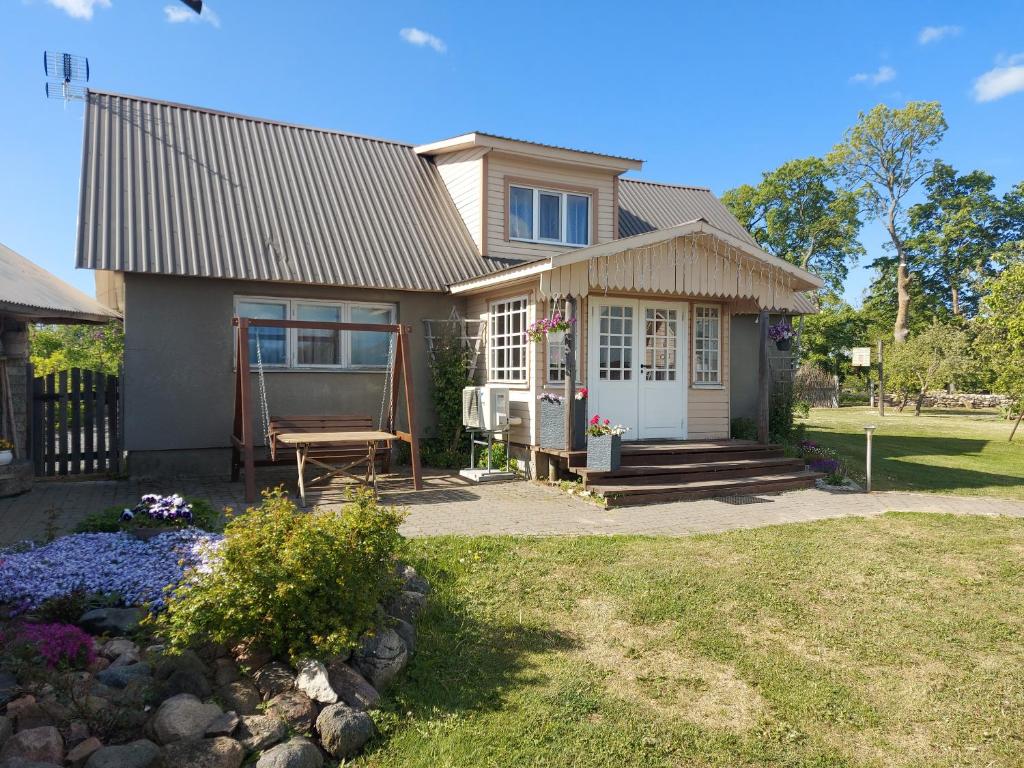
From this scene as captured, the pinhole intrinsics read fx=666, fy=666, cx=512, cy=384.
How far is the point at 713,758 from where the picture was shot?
3102 millimetres

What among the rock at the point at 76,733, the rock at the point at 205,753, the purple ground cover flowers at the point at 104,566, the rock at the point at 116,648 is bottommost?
the rock at the point at 205,753

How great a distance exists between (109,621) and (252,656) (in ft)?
3.15

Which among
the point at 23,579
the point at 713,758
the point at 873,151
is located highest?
the point at 873,151

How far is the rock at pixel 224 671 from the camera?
343 cm

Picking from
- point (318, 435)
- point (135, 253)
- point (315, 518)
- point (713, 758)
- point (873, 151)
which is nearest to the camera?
point (713, 758)

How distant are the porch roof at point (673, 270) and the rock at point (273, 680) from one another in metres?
6.34

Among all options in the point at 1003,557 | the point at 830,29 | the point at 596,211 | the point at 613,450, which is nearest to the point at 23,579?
the point at 613,450

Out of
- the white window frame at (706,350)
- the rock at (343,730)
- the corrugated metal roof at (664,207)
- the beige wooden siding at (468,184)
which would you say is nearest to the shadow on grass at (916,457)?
the white window frame at (706,350)

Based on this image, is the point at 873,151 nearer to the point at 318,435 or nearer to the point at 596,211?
the point at 596,211

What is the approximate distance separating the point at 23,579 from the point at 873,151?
43.8 m

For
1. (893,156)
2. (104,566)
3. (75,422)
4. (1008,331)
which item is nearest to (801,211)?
(893,156)

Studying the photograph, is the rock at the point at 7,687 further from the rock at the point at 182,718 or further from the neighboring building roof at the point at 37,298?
the neighboring building roof at the point at 37,298

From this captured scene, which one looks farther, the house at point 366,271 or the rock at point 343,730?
the house at point 366,271

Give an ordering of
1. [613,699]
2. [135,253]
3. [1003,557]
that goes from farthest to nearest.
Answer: [135,253] → [1003,557] → [613,699]
